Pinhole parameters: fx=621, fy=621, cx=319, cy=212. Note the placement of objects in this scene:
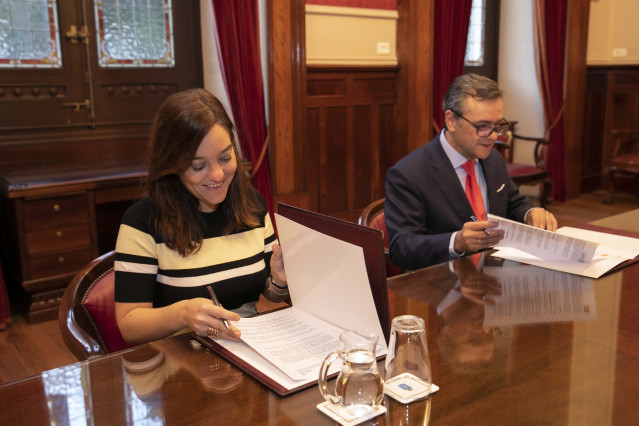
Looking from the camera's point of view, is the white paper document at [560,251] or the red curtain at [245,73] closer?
the white paper document at [560,251]

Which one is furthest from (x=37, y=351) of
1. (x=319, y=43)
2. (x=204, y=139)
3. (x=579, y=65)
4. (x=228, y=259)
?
(x=579, y=65)

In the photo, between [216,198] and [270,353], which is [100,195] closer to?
[216,198]

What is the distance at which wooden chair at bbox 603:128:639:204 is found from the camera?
6.21 meters

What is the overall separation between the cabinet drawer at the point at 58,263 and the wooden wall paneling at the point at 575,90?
16.8 ft

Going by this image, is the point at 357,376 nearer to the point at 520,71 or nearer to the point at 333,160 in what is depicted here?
the point at 333,160

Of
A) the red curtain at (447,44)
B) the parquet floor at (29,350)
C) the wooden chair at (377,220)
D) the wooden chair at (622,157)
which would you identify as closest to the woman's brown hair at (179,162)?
the wooden chair at (377,220)

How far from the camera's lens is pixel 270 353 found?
1.29 m

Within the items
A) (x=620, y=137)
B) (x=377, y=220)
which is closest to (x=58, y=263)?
(x=377, y=220)

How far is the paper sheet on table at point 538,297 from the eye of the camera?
4.95 ft

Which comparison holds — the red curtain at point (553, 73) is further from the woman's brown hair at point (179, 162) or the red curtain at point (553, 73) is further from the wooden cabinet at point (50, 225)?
the woman's brown hair at point (179, 162)

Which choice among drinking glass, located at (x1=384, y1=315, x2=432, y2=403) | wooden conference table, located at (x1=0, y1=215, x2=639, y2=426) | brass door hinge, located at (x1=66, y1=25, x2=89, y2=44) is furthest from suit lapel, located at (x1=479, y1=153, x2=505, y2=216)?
brass door hinge, located at (x1=66, y1=25, x2=89, y2=44)

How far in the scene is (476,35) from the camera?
21.8 ft

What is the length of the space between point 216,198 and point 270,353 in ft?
1.76

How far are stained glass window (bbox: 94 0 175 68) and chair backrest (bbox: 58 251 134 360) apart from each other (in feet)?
9.24
